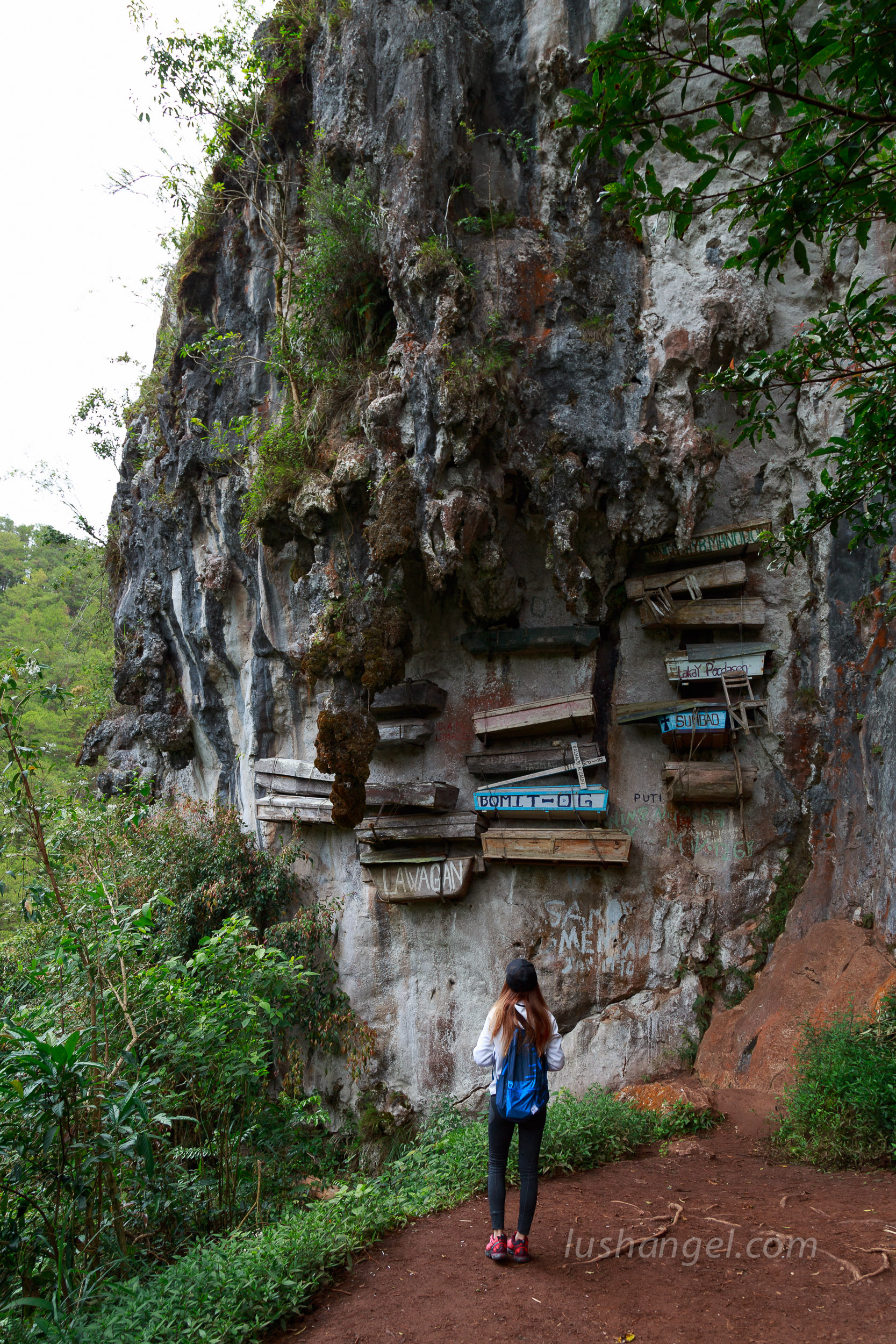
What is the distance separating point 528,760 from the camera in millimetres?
9195

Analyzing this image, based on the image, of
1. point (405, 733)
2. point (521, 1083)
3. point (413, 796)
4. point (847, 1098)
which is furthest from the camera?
point (405, 733)

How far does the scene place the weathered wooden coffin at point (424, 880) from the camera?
926 centimetres

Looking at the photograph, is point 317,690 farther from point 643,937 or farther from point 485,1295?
point 485,1295

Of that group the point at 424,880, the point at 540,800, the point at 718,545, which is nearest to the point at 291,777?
the point at 424,880

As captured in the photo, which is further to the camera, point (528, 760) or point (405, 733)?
point (405, 733)

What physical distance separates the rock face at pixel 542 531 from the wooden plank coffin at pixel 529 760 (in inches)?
11.8

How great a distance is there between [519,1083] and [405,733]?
620 cm

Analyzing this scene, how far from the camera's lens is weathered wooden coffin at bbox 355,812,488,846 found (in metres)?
9.27

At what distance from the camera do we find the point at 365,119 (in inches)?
391

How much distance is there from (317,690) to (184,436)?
4974 mm

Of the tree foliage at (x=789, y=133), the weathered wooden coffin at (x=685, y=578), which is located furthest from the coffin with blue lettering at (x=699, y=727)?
the tree foliage at (x=789, y=133)

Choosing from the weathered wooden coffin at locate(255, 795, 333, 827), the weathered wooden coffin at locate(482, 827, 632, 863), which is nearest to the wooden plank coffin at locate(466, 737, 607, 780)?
the weathered wooden coffin at locate(482, 827, 632, 863)

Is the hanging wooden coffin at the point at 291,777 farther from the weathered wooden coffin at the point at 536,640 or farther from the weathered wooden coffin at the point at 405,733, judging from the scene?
the weathered wooden coffin at the point at 536,640

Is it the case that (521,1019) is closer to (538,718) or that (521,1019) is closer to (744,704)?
(538,718)
